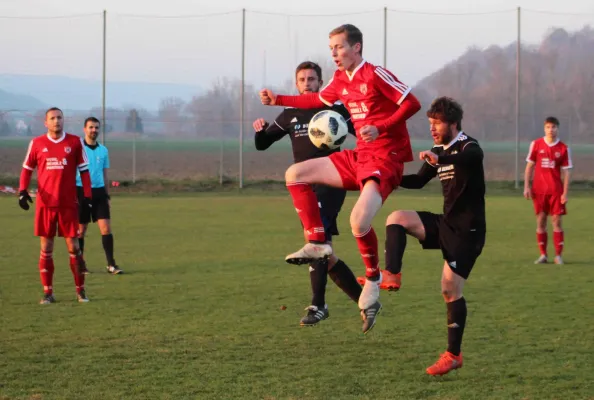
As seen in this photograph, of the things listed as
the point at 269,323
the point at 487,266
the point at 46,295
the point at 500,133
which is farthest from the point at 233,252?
the point at 500,133

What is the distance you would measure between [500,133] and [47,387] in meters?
34.1

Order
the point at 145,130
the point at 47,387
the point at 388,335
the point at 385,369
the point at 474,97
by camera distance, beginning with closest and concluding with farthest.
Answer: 1. the point at 47,387
2. the point at 385,369
3. the point at 388,335
4. the point at 145,130
5. the point at 474,97

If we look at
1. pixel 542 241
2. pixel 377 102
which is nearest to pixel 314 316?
pixel 377 102

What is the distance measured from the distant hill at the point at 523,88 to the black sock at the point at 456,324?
28328 mm

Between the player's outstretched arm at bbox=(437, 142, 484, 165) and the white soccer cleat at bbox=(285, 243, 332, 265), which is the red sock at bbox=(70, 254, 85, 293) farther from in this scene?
the player's outstretched arm at bbox=(437, 142, 484, 165)

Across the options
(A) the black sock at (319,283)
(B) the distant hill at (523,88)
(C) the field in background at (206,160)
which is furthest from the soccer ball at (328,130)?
(B) the distant hill at (523,88)

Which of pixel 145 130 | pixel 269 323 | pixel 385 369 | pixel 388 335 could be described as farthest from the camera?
pixel 145 130

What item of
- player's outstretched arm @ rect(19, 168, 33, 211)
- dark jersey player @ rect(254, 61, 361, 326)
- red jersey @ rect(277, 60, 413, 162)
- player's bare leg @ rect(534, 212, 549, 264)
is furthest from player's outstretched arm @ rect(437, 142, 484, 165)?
player's bare leg @ rect(534, 212, 549, 264)

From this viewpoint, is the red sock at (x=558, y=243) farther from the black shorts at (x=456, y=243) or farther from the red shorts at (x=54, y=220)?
the black shorts at (x=456, y=243)

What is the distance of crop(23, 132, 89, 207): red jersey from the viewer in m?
10.7

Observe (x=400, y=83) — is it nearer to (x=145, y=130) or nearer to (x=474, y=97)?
(x=145, y=130)

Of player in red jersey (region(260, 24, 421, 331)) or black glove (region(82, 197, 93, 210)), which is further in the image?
black glove (region(82, 197, 93, 210))

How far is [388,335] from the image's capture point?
8.70m

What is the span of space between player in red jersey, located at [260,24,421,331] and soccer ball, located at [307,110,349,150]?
0.14 metres
